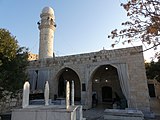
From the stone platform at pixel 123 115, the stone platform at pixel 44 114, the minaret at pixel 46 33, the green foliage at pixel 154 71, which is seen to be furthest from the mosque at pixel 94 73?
the stone platform at pixel 44 114

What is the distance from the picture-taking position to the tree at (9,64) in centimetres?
636

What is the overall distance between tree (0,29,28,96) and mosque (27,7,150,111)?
527 centimetres

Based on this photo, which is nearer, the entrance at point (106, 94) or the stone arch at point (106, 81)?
the stone arch at point (106, 81)

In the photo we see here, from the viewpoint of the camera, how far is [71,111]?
4449mm

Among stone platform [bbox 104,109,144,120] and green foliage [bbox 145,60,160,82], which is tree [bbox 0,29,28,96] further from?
green foliage [bbox 145,60,160,82]

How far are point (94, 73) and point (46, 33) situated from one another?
8978mm

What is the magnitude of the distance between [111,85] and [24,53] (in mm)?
10381

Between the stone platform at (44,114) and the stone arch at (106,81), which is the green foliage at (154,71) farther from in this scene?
the stone platform at (44,114)

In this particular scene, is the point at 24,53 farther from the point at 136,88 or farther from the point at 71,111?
the point at 136,88

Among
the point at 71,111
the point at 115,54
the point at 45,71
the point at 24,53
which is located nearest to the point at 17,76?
the point at 24,53

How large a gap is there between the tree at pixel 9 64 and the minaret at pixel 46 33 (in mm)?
9789

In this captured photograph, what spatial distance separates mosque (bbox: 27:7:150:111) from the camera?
9.80 meters

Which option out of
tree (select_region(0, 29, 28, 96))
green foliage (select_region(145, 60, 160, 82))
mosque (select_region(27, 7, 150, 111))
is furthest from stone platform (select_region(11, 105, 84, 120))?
green foliage (select_region(145, 60, 160, 82))

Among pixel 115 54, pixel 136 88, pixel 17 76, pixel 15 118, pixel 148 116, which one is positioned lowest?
pixel 148 116
